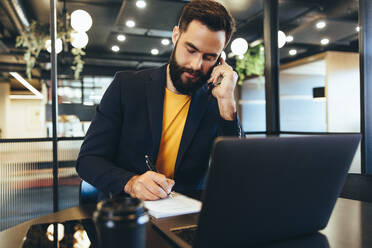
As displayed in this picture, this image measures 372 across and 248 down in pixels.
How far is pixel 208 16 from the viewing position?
1.39 meters

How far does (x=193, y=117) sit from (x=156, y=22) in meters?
3.53

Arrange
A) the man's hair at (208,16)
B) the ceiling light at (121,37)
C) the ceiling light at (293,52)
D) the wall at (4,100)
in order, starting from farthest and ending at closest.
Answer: the wall at (4,100), the ceiling light at (293,52), the ceiling light at (121,37), the man's hair at (208,16)

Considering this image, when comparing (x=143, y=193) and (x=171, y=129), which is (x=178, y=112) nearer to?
(x=171, y=129)

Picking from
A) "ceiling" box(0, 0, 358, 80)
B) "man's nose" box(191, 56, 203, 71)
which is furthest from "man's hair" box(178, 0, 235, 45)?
"ceiling" box(0, 0, 358, 80)

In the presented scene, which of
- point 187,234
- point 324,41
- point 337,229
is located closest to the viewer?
point 187,234

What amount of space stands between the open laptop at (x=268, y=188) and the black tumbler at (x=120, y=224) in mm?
118

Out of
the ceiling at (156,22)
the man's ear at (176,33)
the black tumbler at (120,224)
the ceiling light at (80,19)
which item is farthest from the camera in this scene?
the ceiling at (156,22)

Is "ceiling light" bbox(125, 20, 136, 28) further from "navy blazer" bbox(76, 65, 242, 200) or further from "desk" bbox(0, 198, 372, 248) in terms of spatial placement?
"desk" bbox(0, 198, 372, 248)

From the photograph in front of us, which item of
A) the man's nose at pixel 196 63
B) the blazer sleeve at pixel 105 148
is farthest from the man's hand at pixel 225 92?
the blazer sleeve at pixel 105 148

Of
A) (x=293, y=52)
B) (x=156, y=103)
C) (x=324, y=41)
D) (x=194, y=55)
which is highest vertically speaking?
(x=293, y=52)

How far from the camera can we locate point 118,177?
3.70 feet

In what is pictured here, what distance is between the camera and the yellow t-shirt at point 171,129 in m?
1.46

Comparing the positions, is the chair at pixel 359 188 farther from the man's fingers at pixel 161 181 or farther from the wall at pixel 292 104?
the wall at pixel 292 104

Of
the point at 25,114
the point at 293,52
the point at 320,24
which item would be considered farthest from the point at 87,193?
the point at 25,114
